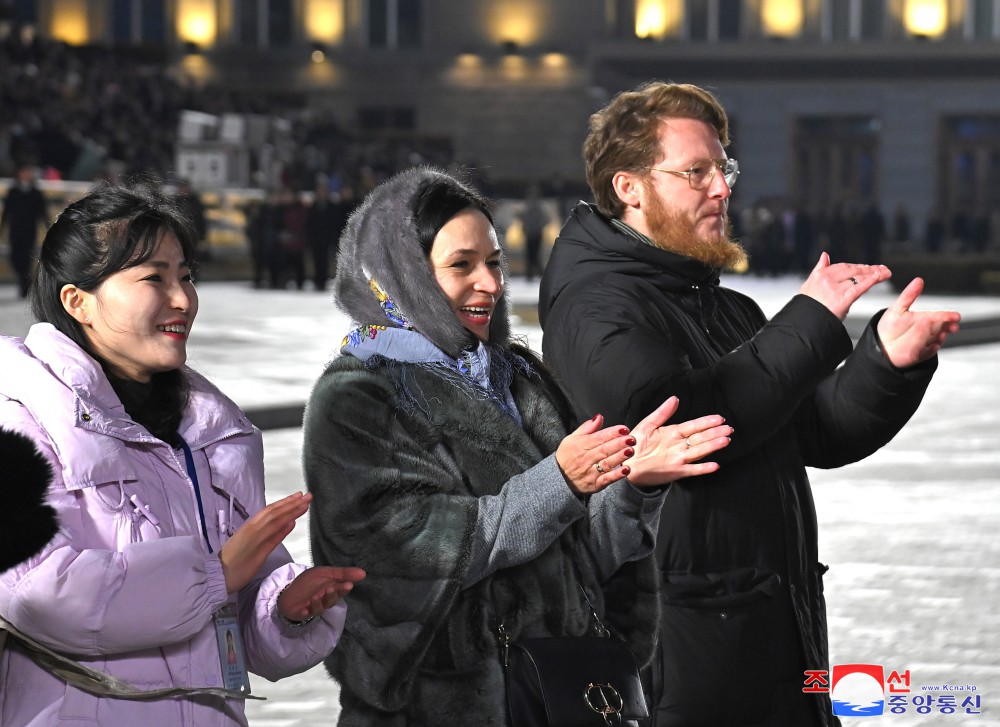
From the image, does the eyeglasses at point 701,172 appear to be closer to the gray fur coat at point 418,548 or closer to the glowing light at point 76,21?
the gray fur coat at point 418,548

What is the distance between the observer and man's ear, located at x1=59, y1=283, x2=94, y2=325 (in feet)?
8.87

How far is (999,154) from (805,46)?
5811 millimetres

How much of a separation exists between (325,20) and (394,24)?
1.98m

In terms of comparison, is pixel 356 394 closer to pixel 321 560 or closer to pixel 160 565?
pixel 321 560

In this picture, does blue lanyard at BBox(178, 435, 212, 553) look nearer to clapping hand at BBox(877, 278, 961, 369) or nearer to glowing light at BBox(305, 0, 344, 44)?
clapping hand at BBox(877, 278, 961, 369)

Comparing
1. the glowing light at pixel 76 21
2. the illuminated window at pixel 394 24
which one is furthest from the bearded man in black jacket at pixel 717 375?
the glowing light at pixel 76 21

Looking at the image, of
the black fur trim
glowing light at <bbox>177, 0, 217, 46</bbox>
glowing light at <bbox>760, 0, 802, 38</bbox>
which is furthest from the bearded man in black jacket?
glowing light at <bbox>177, 0, 217, 46</bbox>

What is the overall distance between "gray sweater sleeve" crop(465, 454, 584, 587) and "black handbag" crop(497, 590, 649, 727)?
0.12m

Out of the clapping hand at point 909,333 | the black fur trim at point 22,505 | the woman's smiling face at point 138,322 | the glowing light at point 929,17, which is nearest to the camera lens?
the black fur trim at point 22,505

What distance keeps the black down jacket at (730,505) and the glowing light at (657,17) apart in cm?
4556

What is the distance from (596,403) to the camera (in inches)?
133

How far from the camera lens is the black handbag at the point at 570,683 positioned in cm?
278

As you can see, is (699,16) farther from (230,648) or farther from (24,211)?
(230,648)

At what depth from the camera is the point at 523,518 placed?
2836 millimetres
